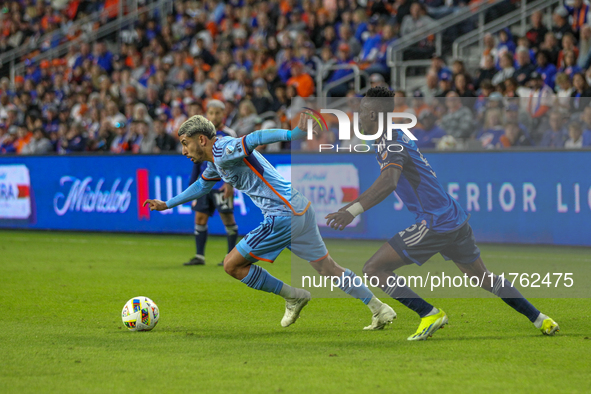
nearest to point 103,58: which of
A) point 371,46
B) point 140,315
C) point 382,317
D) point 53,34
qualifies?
point 53,34

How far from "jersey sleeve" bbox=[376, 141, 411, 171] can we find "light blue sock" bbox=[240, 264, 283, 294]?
137cm

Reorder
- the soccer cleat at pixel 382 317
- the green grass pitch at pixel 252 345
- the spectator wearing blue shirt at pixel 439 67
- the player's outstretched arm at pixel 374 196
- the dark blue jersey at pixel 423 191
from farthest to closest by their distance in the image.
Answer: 1. the spectator wearing blue shirt at pixel 439 67
2. the soccer cleat at pixel 382 317
3. the dark blue jersey at pixel 423 191
4. the player's outstretched arm at pixel 374 196
5. the green grass pitch at pixel 252 345

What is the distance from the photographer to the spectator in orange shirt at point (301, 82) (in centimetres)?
1645

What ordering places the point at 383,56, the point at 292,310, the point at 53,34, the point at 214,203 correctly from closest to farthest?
1. the point at 292,310
2. the point at 214,203
3. the point at 383,56
4. the point at 53,34

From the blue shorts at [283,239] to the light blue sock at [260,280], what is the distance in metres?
0.13

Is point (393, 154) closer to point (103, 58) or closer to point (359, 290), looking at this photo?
point (359, 290)

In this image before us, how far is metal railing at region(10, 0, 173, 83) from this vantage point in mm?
24047

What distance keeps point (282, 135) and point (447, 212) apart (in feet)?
4.45

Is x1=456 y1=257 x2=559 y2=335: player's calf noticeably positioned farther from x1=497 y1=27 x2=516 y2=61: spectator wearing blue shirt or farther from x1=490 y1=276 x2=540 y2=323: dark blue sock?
x1=497 y1=27 x2=516 y2=61: spectator wearing blue shirt

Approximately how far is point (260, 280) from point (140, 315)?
101 cm

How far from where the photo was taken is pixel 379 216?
12.6 meters

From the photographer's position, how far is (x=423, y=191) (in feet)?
18.9

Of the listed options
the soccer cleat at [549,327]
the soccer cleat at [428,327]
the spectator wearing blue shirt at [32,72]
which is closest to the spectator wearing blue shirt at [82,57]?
the spectator wearing blue shirt at [32,72]

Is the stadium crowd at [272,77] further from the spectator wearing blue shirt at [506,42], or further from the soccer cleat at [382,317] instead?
the soccer cleat at [382,317]
